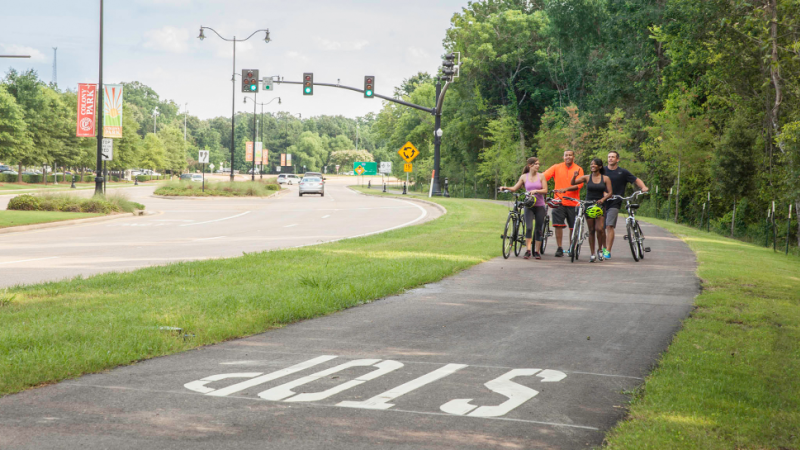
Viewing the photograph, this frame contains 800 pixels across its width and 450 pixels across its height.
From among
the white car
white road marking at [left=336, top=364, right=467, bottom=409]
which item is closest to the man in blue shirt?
white road marking at [left=336, top=364, right=467, bottom=409]

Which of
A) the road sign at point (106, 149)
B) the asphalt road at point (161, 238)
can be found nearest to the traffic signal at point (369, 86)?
the asphalt road at point (161, 238)

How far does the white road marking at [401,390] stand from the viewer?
15.9 ft

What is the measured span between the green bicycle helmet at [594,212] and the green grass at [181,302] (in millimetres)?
2021

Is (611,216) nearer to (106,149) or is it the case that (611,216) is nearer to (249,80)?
(106,149)

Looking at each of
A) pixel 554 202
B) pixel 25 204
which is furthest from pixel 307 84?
pixel 554 202

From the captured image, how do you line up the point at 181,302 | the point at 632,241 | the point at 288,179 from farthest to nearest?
the point at 288,179 < the point at 632,241 < the point at 181,302

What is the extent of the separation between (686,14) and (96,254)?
24.5 m

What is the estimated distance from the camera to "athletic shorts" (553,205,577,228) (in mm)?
14289

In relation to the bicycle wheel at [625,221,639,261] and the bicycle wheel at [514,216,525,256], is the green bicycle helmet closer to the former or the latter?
the bicycle wheel at [625,221,639,261]

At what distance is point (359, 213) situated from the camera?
3064 centimetres

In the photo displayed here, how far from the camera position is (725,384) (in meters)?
5.31

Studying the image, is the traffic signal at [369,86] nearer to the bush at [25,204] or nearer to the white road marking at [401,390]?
the bush at [25,204]

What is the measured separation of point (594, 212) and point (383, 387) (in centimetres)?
916

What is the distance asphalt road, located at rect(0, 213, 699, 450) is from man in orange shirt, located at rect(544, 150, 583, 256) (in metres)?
5.26
